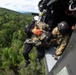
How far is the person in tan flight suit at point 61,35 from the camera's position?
18.4 ft

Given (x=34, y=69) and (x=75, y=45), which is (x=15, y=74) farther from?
(x=75, y=45)

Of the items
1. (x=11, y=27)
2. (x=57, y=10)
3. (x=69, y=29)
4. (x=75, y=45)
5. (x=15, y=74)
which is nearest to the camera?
(x=75, y=45)

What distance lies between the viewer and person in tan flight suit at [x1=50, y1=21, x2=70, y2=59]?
18.4 feet

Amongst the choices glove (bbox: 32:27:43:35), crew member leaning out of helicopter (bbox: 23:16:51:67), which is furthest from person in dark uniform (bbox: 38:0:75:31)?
glove (bbox: 32:27:43:35)

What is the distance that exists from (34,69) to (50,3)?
35.2 m

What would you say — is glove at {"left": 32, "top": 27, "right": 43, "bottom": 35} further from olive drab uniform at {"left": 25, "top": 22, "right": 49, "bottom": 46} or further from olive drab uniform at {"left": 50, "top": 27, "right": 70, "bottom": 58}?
olive drab uniform at {"left": 50, "top": 27, "right": 70, "bottom": 58}

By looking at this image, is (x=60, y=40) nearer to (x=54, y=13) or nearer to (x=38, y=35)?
(x=38, y=35)

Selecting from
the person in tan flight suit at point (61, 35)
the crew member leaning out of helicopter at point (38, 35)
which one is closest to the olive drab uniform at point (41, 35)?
the crew member leaning out of helicopter at point (38, 35)

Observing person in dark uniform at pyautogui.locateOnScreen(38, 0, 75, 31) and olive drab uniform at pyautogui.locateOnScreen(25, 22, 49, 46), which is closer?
person in dark uniform at pyautogui.locateOnScreen(38, 0, 75, 31)

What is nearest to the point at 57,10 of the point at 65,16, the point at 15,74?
the point at 65,16

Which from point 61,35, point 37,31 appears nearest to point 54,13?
point 37,31

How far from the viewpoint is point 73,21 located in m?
6.12

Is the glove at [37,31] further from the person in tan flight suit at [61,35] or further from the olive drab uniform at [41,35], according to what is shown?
the person in tan flight suit at [61,35]

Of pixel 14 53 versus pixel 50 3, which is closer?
pixel 50 3
